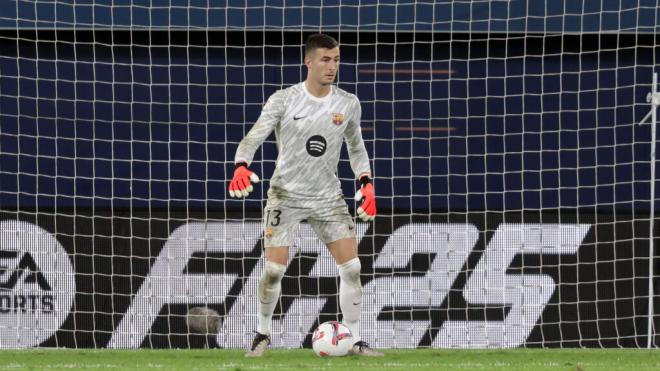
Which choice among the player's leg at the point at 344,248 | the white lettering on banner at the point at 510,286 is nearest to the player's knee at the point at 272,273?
the player's leg at the point at 344,248

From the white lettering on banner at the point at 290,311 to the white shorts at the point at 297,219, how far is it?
2240 mm

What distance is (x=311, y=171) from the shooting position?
8.51 m

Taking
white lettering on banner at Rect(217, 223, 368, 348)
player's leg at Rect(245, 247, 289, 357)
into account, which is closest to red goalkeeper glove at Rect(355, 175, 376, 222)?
player's leg at Rect(245, 247, 289, 357)

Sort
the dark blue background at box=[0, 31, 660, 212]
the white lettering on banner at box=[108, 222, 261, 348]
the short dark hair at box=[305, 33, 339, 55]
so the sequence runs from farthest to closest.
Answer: the dark blue background at box=[0, 31, 660, 212] → the white lettering on banner at box=[108, 222, 261, 348] → the short dark hair at box=[305, 33, 339, 55]

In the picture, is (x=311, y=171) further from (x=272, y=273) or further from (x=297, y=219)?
(x=272, y=273)

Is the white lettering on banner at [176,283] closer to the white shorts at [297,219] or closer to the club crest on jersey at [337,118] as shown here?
the white shorts at [297,219]

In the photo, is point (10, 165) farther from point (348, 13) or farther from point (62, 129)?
point (348, 13)

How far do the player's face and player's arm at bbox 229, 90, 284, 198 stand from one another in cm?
24

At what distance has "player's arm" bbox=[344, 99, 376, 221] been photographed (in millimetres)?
8570

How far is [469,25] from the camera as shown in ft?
36.4

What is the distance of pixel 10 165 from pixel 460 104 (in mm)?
3509

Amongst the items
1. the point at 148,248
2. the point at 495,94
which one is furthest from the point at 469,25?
the point at 148,248

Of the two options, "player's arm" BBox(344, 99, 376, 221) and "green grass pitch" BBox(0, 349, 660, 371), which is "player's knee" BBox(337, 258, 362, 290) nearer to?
"player's arm" BBox(344, 99, 376, 221)

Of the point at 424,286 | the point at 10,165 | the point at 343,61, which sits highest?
the point at 343,61
